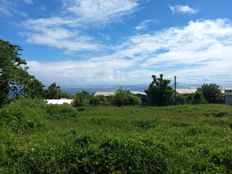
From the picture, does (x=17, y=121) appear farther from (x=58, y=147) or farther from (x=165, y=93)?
(x=165, y=93)

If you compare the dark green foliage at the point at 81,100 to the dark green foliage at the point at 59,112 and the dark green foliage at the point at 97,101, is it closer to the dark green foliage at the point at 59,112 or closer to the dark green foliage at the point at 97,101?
the dark green foliage at the point at 97,101

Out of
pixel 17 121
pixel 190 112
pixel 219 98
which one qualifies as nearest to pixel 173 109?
pixel 190 112

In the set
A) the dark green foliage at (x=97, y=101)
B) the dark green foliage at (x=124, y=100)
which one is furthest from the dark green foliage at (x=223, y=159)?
the dark green foliage at (x=97, y=101)

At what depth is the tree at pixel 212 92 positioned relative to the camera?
161 feet

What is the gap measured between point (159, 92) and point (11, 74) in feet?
53.7

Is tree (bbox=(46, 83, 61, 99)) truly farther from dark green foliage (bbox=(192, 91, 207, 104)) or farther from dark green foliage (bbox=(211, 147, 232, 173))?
dark green foliage (bbox=(211, 147, 232, 173))

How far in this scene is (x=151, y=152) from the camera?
8336 millimetres

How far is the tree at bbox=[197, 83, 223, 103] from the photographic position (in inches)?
1937

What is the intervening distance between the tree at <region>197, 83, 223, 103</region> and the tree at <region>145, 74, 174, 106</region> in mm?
8356

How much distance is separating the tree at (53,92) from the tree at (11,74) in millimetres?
19212

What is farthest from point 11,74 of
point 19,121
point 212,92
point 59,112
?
point 212,92

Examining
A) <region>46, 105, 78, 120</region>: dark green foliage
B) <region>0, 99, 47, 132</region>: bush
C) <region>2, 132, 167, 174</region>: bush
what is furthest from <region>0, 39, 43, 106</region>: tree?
<region>2, 132, 167, 174</region>: bush

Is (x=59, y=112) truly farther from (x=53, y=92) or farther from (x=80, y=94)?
(x=53, y=92)

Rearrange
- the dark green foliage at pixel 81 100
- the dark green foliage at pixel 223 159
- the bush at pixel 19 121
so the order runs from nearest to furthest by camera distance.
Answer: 1. the dark green foliage at pixel 223 159
2. the bush at pixel 19 121
3. the dark green foliage at pixel 81 100
